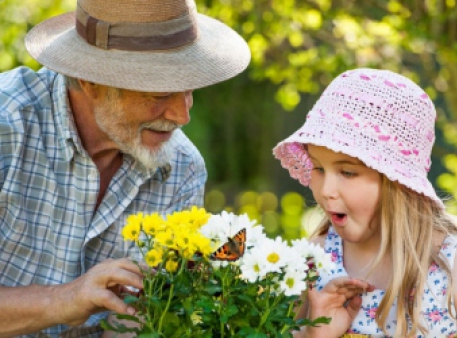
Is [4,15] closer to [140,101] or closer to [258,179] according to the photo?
[140,101]

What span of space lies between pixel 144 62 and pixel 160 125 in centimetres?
22

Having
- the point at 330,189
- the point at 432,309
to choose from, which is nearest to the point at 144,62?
the point at 330,189

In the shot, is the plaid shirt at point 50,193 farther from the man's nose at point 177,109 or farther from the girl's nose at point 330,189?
the girl's nose at point 330,189

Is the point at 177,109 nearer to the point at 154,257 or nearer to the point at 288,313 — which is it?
the point at 154,257

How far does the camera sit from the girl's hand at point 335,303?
280cm

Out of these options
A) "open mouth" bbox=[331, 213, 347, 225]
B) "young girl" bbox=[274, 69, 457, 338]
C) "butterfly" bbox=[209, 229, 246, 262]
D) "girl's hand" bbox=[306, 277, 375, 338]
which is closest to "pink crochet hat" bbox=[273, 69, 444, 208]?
"young girl" bbox=[274, 69, 457, 338]

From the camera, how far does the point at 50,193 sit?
10.6 feet

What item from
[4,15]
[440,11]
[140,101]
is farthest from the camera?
[4,15]

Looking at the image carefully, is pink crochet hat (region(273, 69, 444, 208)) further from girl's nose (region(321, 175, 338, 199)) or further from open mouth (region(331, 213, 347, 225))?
open mouth (region(331, 213, 347, 225))

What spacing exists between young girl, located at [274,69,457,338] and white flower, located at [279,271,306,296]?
1.55 ft

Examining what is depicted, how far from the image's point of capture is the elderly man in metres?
3.00

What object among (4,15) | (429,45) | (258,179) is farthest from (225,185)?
(429,45)

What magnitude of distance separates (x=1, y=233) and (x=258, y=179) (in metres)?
6.63

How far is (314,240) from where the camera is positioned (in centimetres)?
330
